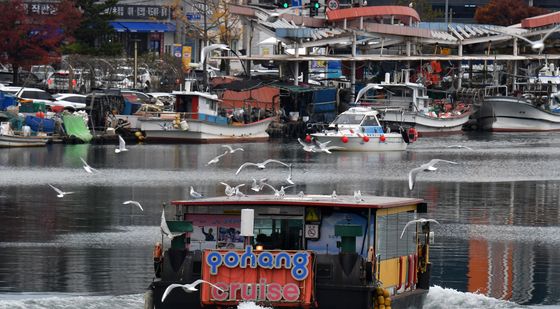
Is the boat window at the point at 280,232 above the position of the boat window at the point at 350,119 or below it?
above

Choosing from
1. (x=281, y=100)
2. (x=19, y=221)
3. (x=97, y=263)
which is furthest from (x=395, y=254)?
(x=281, y=100)

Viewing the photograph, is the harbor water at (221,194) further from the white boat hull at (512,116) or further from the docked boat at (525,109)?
the docked boat at (525,109)

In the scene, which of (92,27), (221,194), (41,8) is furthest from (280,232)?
(92,27)

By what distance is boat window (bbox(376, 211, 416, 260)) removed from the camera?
73.6 feet

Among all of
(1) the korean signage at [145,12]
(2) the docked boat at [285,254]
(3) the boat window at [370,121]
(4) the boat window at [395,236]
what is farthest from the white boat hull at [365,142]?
(2) the docked boat at [285,254]

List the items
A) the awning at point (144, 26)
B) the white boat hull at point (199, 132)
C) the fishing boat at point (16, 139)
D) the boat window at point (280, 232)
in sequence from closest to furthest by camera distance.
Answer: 1. the boat window at point (280, 232)
2. the fishing boat at point (16, 139)
3. the white boat hull at point (199, 132)
4. the awning at point (144, 26)

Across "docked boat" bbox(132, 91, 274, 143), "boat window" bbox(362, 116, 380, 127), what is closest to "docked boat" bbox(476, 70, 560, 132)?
"docked boat" bbox(132, 91, 274, 143)

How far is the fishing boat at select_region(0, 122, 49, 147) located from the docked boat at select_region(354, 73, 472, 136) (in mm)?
21294

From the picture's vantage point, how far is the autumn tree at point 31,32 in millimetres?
88688

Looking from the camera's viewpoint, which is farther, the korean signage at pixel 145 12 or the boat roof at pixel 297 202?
the korean signage at pixel 145 12

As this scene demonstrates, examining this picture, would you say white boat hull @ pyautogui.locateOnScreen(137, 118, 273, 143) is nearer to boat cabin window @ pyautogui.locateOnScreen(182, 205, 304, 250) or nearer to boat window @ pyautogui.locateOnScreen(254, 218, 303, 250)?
boat cabin window @ pyautogui.locateOnScreen(182, 205, 304, 250)

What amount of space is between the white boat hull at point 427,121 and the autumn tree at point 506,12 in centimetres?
4202

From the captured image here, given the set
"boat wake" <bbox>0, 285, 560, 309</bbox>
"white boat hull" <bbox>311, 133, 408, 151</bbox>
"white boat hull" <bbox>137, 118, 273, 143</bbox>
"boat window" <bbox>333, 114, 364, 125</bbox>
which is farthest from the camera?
"white boat hull" <bbox>137, 118, 273, 143</bbox>

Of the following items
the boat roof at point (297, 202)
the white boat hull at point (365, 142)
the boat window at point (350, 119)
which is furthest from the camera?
the boat window at point (350, 119)
